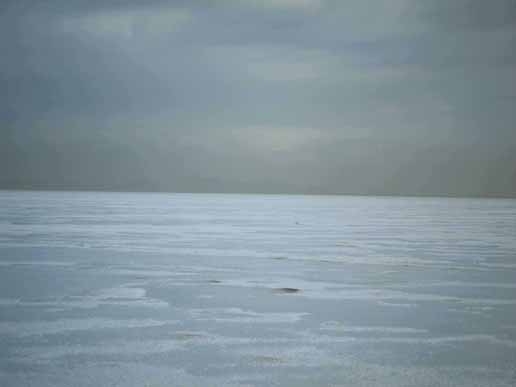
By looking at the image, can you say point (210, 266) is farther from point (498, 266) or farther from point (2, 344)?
point (2, 344)

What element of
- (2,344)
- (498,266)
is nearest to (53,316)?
(2,344)

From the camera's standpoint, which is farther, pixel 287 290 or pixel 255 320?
pixel 287 290

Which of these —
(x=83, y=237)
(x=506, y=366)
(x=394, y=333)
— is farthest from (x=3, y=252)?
(x=506, y=366)

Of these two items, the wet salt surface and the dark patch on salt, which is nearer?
the wet salt surface

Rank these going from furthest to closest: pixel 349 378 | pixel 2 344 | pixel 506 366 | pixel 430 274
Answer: pixel 430 274 → pixel 2 344 → pixel 506 366 → pixel 349 378

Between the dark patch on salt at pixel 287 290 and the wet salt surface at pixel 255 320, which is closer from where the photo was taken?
the wet salt surface at pixel 255 320

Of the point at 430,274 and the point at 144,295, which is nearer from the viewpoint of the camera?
the point at 144,295

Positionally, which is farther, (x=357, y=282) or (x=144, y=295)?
(x=357, y=282)

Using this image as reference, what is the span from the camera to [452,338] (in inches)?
237

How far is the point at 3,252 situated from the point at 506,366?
11.6m

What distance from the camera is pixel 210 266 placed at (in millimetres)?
11922

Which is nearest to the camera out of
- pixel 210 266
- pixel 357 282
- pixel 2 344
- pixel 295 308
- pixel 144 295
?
pixel 2 344

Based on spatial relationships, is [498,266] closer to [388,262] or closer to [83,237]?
[388,262]

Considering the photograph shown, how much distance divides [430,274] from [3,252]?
29.8 ft
